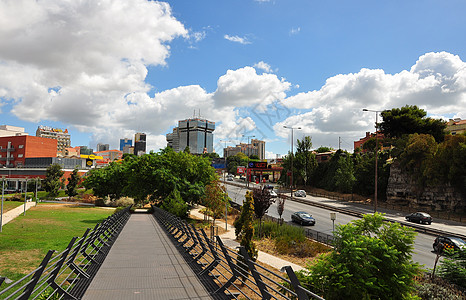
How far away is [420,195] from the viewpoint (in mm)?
47000

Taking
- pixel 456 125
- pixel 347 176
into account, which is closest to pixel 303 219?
pixel 347 176

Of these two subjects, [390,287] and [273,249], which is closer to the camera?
[390,287]

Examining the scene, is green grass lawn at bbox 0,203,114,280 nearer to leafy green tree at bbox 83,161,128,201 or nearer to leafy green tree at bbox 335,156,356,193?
leafy green tree at bbox 83,161,128,201

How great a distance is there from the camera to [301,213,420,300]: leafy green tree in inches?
329

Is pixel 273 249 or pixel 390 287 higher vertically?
pixel 390 287

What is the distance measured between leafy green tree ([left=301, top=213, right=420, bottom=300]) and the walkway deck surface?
3.53 meters

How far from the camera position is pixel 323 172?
75.4 metres

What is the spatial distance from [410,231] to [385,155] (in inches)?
2210

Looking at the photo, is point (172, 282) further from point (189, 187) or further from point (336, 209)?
point (336, 209)

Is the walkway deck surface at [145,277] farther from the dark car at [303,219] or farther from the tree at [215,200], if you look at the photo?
the dark car at [303,219]

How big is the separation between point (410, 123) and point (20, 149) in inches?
4380

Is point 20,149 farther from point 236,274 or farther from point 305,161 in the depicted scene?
point 236,274

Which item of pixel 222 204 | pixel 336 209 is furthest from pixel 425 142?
pixel 222 204

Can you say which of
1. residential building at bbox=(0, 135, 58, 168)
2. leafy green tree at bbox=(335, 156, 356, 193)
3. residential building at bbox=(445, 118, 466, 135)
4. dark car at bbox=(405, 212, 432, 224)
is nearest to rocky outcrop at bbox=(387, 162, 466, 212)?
leafy green tree at bbox=(335, 156, 356, 193)
